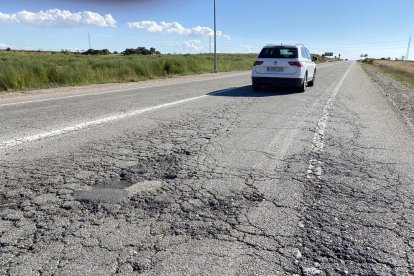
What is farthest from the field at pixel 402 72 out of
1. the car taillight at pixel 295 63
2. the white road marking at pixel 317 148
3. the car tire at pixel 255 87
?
the white road marking at pixel 317 148

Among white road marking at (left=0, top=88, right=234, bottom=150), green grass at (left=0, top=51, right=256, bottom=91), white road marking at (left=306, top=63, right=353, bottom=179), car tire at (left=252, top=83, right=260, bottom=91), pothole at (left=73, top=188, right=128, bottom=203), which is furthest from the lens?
green grass at (left=0, top=51, right=256, bottom=91)

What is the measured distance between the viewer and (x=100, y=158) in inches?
177

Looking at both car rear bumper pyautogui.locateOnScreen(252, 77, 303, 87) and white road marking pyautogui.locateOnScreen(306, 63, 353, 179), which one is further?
car rear bumper pyautogui.locateOnScreen(252, 77, 303, 87)

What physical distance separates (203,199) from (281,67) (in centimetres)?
949

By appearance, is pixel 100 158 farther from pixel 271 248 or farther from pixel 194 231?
pixel 271 248

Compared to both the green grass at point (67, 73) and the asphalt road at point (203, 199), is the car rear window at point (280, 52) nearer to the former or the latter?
the asphalt road at point (203, 199)

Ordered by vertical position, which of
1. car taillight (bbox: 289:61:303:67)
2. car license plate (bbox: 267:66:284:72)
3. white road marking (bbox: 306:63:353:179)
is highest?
car taillight (bbox: 289:61:303:67)

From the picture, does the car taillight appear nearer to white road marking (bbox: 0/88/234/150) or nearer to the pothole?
white road marking (bbox: 0/88/234/150)

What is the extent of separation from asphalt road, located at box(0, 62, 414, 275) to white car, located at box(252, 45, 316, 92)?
5539 millimetres

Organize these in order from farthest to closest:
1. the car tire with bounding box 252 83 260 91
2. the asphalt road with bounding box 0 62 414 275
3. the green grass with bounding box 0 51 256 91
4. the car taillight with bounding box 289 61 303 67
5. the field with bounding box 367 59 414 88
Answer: the field with bounding box 367 59 414 88 < the green grass with bounding box 0 51 256 91 < the car tire with bounding box 252 83 260 91 < the car taillight with bounding box 289 61 303 67 < the asphalt road with bounding box 0 62 414 275

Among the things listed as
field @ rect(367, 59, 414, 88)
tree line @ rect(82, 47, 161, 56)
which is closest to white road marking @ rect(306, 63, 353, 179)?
field @ rect(367, 59, 414, 88)

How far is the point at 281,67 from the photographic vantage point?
11969 mm

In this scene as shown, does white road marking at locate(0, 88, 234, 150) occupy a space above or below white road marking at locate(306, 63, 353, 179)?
above

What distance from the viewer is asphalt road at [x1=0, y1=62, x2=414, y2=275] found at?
2.42 m
